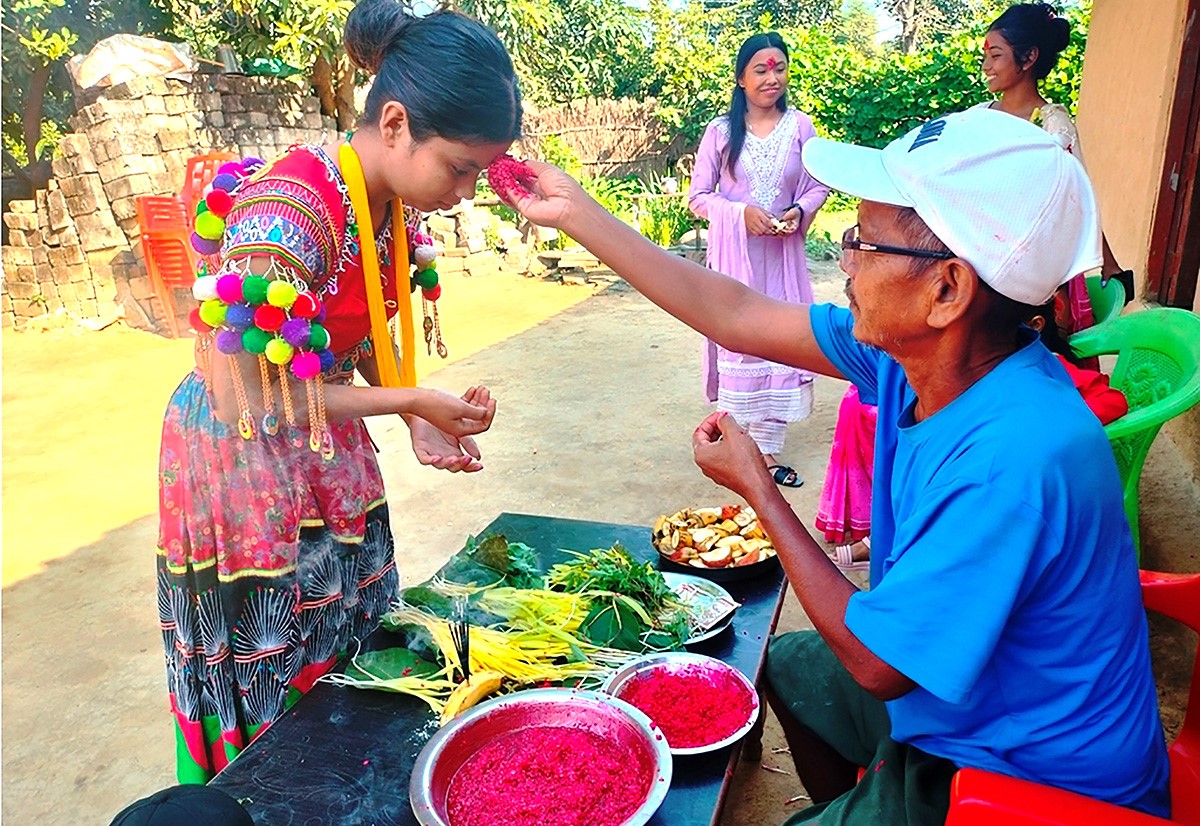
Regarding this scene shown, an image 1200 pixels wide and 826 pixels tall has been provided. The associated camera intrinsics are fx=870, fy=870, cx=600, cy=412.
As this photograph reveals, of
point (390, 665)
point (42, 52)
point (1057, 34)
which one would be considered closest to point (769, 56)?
point (1057, 34)

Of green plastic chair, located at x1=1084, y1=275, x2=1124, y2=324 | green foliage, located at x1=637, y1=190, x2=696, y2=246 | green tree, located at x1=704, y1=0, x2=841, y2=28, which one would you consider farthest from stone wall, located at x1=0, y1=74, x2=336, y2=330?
green tree, located at x1=704, y1=0, x2=841, y2=28

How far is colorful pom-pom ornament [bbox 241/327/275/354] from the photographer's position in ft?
6.16

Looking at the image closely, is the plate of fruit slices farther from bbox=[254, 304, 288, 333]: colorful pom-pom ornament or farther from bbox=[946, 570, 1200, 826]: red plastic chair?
bbox=[254, 304, 288, 333]: colorful pom-pom ornament

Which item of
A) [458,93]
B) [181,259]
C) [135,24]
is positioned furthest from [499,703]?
[135,24]

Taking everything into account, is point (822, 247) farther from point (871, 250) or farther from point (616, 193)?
point (871, 250)

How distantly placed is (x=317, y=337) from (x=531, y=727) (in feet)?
3.23

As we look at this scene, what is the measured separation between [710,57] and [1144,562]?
1481 cm

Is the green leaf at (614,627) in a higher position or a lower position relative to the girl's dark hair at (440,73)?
lower

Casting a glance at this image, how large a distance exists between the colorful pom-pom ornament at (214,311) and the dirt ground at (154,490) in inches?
71.6

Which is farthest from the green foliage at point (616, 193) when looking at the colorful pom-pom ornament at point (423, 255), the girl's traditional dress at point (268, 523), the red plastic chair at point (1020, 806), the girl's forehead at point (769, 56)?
the red plastic chair at point (1020, 806)

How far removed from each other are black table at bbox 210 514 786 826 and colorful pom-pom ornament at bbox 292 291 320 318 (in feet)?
2.83

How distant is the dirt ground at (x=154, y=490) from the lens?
304 cm

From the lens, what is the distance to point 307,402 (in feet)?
6.65

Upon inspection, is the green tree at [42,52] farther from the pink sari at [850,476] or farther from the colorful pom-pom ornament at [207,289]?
the pink sari at [850,476]
